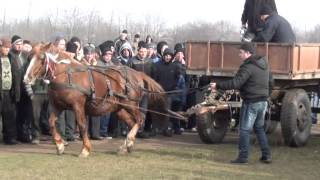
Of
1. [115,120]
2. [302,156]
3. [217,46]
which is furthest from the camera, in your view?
[115,120]

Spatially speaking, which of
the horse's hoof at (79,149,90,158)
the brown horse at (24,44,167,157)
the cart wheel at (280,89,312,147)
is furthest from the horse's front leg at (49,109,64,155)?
the cart wheel at (280,89,312,147)

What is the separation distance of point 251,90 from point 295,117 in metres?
1.84

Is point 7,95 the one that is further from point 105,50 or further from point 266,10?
point 266,10

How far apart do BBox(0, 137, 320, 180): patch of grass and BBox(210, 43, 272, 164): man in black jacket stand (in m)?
0.33

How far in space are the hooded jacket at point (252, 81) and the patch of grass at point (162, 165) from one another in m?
1.07

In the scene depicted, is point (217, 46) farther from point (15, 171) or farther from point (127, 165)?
point (15, 171)

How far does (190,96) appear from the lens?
46.4 ft

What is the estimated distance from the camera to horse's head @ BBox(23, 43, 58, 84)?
31.5ft

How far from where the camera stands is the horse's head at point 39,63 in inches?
378

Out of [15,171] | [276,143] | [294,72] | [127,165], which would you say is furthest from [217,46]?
[15,171]

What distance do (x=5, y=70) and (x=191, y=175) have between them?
430 cm

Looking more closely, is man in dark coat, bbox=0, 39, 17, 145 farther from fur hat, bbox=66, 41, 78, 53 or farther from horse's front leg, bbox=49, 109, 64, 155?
horse's front leg, bbox=49, 109, 64, 155

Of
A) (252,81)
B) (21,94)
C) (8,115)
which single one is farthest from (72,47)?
(252,81)

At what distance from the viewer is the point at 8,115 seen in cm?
1143
